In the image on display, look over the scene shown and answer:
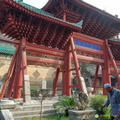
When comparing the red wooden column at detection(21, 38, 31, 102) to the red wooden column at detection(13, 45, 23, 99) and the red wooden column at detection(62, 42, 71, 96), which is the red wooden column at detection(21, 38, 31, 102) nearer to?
the red wooden column at detection(13, 45, 23, 99)

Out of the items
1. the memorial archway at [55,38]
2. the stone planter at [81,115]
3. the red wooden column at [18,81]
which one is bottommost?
the stone planter at [81,115]

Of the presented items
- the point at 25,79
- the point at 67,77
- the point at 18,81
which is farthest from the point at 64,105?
the point at 67,77

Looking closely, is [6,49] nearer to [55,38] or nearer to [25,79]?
[55,38]

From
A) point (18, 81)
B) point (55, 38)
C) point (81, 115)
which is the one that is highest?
point (55, 38)

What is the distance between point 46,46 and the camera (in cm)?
1013

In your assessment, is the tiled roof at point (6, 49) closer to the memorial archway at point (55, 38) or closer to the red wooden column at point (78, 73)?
the memorial archway at point (55, 38)

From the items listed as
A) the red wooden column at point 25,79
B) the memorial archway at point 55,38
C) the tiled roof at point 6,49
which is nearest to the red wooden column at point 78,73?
the memorial archway at point 55,38

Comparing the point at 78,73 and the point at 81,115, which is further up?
the point at 78,73

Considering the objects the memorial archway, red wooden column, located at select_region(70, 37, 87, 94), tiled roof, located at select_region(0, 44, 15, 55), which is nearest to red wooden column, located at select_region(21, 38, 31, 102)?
the memorial archway

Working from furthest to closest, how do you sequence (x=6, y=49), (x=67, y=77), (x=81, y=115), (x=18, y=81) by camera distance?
(x=6, y=49)
(x=67, y=77)
(x=18, y=81)
(x=81, y=115)

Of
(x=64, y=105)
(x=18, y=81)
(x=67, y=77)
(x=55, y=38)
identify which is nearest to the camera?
(x=64, y=105)

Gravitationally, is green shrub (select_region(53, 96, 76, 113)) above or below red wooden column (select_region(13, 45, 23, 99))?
below

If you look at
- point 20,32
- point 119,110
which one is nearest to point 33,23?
point 20,32

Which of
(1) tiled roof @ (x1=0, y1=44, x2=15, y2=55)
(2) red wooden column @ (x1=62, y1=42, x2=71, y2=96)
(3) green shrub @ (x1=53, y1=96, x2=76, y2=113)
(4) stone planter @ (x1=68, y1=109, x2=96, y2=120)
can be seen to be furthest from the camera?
(1) tiled roof @ (x1=0, y1=44, x2=15, y2=55)
